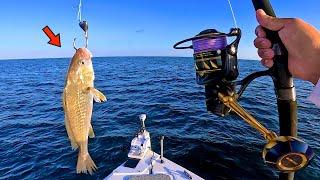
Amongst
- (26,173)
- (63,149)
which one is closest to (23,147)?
(63,149)

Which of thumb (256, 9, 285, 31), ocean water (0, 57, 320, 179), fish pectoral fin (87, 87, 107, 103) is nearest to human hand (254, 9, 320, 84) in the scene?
thumb (256, 9, 285, 31)

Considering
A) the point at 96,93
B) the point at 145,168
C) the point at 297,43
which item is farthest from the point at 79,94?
the point at 145,168

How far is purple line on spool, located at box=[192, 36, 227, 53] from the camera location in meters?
3.04

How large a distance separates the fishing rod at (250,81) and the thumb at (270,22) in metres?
0.08

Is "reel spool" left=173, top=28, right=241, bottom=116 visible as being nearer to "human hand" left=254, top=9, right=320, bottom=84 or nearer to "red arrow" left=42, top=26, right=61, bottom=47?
"human hand" left=254, top=9, right=320, bottom=84

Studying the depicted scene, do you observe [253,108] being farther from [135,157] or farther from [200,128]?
[135,157]

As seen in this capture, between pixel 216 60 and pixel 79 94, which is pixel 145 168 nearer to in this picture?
pixel 79 94

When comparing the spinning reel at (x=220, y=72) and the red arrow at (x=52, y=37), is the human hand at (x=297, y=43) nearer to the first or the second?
the spinning reel at (x=220, y=72)

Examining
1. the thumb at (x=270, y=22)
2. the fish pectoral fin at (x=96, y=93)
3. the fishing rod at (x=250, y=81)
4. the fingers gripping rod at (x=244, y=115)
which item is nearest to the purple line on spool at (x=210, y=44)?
the fishing rod at (x=250, y=81)

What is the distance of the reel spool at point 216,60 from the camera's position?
3049 millimetres

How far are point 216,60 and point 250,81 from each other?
0.38m

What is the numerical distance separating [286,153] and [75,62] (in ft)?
7.10

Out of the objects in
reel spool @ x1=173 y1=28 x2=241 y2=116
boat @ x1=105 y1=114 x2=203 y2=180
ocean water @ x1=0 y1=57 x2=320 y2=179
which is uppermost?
reel spool @ x1=173 y1=28 x2=241 y2=116

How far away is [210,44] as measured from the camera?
3049 millimetres
